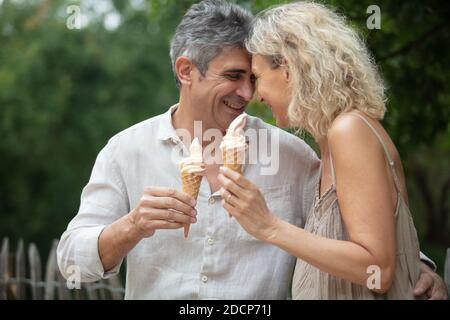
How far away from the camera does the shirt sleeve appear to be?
129 inches

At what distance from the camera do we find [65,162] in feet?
52.1

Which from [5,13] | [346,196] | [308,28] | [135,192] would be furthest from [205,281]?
[5,13]

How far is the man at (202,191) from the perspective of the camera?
3.41 metres

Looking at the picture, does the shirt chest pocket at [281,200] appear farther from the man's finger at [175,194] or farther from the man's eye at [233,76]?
the man's finger at [175,194]

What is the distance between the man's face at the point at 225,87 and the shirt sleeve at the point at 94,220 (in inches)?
19.0

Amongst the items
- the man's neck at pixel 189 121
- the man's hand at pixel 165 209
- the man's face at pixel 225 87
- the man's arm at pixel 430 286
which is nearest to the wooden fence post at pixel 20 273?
the man's neck at pixel 189 121

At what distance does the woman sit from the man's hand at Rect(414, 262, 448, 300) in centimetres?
8

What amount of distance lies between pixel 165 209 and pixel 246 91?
0.83m

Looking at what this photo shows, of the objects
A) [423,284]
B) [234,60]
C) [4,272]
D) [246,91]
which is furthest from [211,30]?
[4,272]

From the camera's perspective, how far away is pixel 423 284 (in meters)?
2.95

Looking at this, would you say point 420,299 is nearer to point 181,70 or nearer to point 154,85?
point 181,70

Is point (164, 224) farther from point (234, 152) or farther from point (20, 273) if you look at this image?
point (20, 273)
